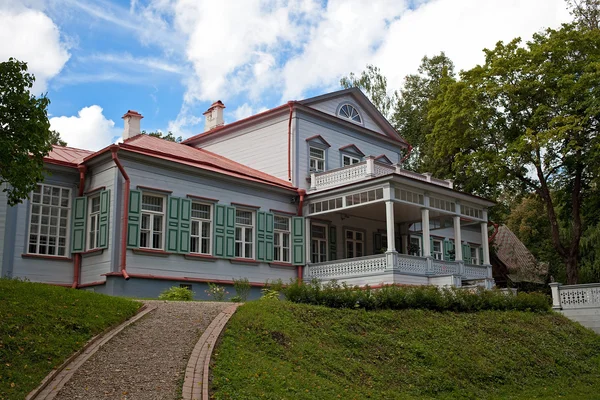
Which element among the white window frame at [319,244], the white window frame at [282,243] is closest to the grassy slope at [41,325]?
the white window frame at [282,243]

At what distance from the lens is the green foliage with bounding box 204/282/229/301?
18.8 m

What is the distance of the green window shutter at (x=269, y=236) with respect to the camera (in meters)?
23.0

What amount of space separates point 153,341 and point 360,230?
57.0 feet

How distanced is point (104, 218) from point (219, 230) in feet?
13.3

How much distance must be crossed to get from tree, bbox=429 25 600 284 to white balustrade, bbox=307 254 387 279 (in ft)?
26.9

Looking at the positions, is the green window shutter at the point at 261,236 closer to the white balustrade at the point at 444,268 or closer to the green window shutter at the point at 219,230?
the green window shutter at the point at 219,230

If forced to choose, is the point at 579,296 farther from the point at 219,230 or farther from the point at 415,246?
the point at 219,230

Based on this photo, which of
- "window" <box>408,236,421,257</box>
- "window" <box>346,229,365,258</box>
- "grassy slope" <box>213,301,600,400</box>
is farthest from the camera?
"window" <box>408,236,421,257</box>

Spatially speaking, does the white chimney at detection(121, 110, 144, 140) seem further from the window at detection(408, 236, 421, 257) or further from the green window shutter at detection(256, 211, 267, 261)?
the window at detection(408, 236, 421, 257)

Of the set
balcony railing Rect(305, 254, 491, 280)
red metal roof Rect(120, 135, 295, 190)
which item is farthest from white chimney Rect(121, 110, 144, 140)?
balcony railing Rect(305, 254, 491, 280)

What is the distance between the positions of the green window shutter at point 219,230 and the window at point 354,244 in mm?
6954

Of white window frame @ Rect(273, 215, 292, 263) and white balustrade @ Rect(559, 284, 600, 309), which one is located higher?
white window frame @ Rect(273, 215, 292, 263)

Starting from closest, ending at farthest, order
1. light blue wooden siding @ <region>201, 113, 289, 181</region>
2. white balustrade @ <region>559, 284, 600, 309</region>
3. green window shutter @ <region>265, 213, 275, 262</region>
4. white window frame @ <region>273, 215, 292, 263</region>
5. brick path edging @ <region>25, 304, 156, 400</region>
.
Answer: brick path edging @ <region>25, 304, 156, 400</region>, white balustrade @ <region>559, 284, 600, 309</region>, green window shutter @ <region>265, 213, 275, 262</region>, white window frame @ <region>273, 215, 292, 263</region>, light blue wooden siding @ <region>201, 113, 289, 181</region>

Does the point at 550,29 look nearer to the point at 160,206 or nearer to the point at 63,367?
the point at 160,206
